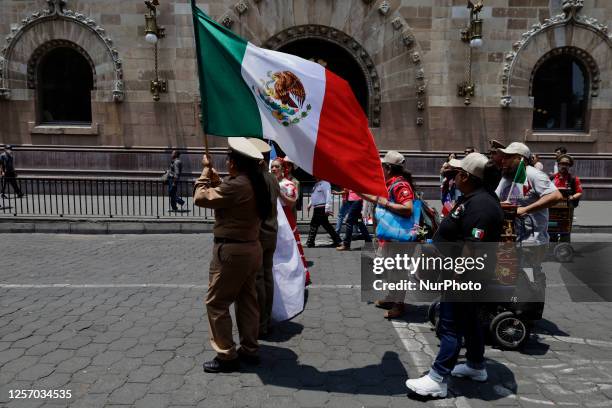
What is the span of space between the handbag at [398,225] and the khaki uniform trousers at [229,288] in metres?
1.81

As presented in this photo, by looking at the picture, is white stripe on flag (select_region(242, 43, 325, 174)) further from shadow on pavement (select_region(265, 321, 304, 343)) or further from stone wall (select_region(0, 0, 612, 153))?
stone wall (select_region(0, 0, 612, 153))

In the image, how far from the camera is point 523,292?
452 cm

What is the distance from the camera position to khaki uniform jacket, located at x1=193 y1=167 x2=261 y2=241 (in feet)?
12.4

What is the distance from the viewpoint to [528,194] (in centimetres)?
510

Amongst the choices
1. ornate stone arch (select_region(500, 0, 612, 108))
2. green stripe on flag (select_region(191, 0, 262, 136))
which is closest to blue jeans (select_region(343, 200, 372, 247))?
green stripe on flag (select_region(191, 0, 262, 136))

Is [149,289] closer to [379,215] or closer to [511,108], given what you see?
[379,215]

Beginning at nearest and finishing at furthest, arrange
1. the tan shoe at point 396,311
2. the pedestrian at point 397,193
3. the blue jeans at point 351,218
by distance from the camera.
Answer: the pedestrian at point 397,193, the tan shoe at point 396,311, the blue jeans at point 351,218

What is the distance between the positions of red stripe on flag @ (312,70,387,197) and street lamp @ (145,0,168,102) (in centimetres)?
1233

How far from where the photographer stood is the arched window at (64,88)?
630 inches

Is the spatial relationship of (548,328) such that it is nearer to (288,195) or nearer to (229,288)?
(288,195)

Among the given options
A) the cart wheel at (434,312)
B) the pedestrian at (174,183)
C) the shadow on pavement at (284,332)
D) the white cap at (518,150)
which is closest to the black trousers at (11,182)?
the pedestrian at (174,183)

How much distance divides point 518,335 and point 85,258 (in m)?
7.02

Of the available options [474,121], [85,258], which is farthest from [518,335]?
[474,121]

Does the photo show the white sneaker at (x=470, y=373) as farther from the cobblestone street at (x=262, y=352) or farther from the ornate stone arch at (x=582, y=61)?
the ornate stone arch at (x=582, y=61)
